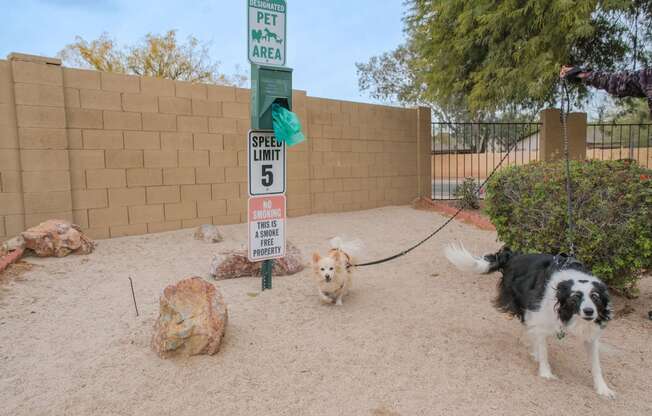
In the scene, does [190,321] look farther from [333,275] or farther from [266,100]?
[266,100]

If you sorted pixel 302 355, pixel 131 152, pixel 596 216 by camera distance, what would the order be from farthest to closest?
pixel 131 152
pixel 596 216
pixel 302 355

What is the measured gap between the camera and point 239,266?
529cm

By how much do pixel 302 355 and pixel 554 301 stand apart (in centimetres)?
176

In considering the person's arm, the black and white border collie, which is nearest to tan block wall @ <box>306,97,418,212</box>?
the person's arm

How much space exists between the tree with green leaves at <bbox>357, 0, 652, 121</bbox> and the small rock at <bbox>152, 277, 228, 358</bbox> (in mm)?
8120

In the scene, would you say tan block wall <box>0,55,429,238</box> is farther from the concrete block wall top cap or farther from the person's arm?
the person's arm

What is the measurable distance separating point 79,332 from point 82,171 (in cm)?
351

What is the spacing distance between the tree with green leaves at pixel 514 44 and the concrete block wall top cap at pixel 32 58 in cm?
773

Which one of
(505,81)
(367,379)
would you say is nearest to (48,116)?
(367,379)

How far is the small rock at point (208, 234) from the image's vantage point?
688cm

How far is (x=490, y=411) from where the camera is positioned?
2.71 m

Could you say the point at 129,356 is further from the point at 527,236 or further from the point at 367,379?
the point at 527,236

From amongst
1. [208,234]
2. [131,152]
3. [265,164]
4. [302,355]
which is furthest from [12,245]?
[302,355]

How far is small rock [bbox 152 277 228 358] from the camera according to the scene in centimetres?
324
